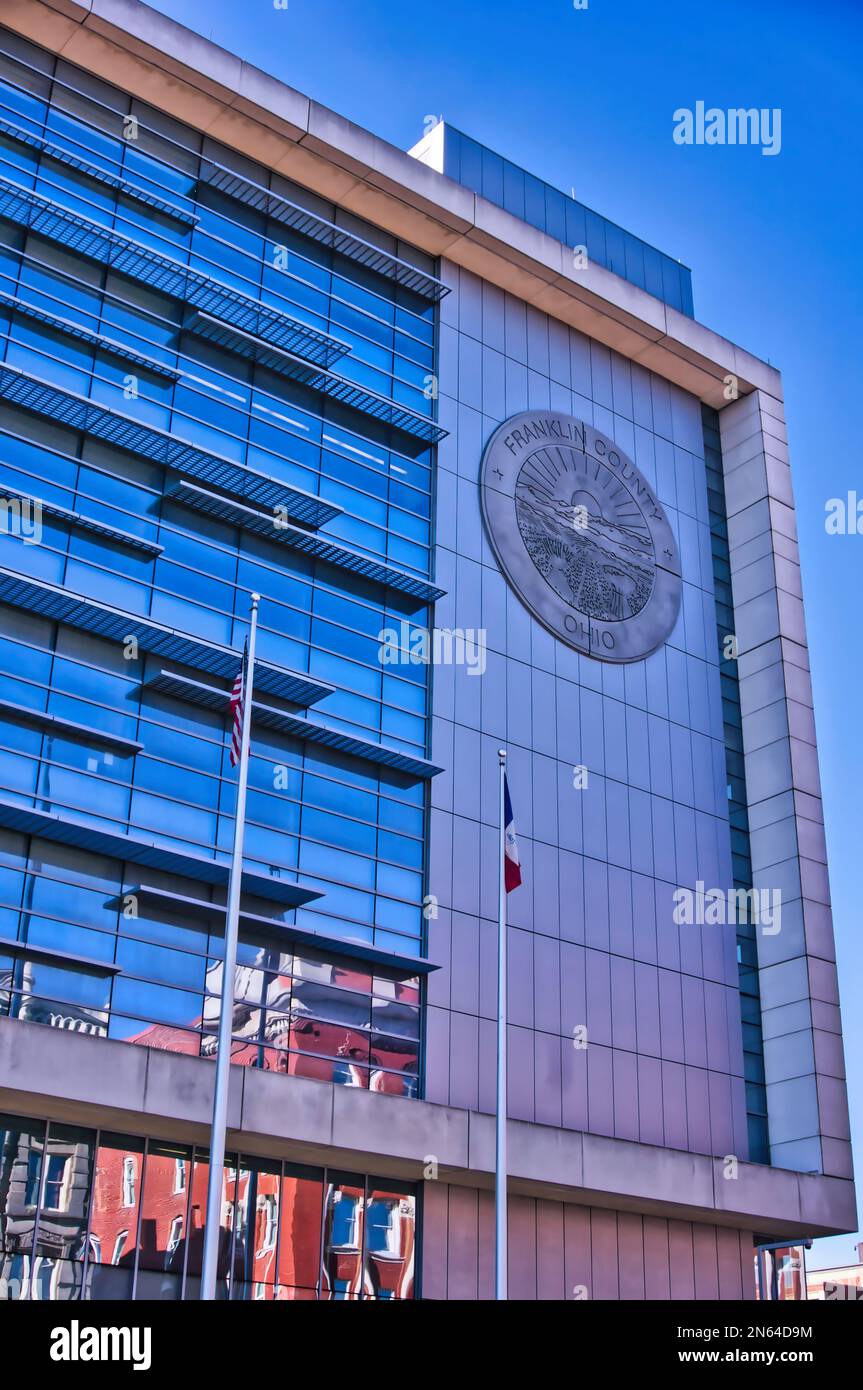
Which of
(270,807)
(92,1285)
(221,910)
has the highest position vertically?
(270,807)

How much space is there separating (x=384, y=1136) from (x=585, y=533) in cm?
1604

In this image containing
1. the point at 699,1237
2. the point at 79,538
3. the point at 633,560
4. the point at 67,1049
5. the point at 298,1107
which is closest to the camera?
the point at 67,1049

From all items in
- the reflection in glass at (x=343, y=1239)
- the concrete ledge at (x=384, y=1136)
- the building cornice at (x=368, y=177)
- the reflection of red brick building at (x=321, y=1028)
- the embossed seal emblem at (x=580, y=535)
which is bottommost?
the reflection in glass at (x=343, y=1239)

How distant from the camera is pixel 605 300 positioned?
4003cm

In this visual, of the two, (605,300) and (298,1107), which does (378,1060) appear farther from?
(605,300)

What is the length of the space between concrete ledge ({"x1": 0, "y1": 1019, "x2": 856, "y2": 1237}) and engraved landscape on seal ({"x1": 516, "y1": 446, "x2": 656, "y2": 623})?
1289 cm

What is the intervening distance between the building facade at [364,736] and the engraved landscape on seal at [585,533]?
0.12 meters

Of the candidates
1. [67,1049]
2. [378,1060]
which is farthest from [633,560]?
[67,1049]

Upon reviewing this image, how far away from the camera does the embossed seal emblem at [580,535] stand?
35875mm

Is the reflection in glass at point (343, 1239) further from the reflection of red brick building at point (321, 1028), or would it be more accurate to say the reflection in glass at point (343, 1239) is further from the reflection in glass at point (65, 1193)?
the reflection in glass at point (65, 1193)

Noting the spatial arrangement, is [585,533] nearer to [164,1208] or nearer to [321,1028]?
[321,1028]

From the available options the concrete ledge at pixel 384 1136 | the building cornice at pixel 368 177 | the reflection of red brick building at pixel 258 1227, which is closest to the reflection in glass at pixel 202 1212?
the reflection of red brick building at pixel 258 1227

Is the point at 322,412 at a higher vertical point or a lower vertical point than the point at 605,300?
lower

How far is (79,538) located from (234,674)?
3.78 metres
